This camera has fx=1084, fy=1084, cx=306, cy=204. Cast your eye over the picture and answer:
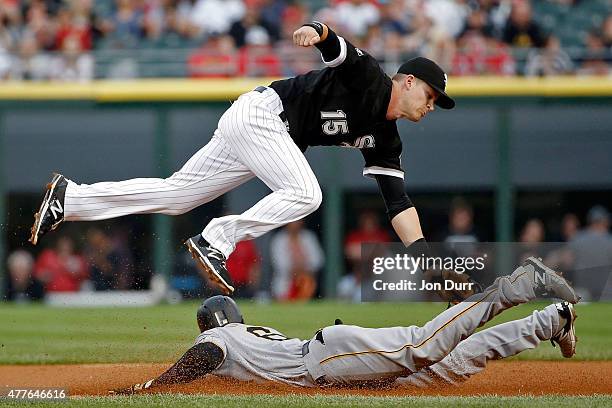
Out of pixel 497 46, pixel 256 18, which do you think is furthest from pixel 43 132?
pixel 497 46

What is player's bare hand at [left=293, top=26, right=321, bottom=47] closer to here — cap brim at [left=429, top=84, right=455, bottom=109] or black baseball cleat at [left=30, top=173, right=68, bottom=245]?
cap brim at [left=429, top=84, right=455, bottom=109]

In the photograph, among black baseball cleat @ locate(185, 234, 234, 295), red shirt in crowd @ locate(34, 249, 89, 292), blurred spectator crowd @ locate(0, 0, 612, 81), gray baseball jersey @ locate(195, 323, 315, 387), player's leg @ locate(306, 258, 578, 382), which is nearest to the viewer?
player's leg @ locate(306, 258, 578, 382)

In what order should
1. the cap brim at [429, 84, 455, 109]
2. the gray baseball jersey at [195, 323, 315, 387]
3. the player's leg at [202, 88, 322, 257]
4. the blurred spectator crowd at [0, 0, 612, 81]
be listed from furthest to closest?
the blurred spectator crowd at [0, 0, 612, 81]
the cap brim at [429, 84, 455, 109]
the player's leg at [202, 88, 322, 257]
the gray baseball jersey at [195, 323, 315, 387]

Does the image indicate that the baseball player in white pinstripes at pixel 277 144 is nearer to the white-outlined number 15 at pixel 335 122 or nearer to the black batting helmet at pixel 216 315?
the white-outlined number 15 at pixel 335 122

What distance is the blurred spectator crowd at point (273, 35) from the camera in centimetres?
1263

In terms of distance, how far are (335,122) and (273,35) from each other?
7529 mm

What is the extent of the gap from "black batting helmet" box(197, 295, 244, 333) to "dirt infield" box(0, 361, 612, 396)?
28 cm

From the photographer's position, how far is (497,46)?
13.0 meters

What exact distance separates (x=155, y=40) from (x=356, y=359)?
9214mm

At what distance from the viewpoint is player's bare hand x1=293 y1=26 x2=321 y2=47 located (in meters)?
5.30

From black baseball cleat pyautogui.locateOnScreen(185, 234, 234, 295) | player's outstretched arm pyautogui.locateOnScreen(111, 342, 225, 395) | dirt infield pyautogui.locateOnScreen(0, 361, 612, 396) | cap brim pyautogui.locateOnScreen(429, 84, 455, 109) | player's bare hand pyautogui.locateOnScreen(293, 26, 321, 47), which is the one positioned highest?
player's bare hand pyautogui.locateOnScreen(293, 26, 321, 47)

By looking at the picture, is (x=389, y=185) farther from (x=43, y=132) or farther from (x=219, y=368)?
(x=43, y=132)

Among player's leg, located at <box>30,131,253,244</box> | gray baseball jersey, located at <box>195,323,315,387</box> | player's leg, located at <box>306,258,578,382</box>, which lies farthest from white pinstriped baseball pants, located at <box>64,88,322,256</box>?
player's leg, located at <box>306,258,578,382</box>

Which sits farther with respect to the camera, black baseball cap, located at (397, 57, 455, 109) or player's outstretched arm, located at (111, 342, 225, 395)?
black baseball cap, located at (397, 57, 455, 109)
